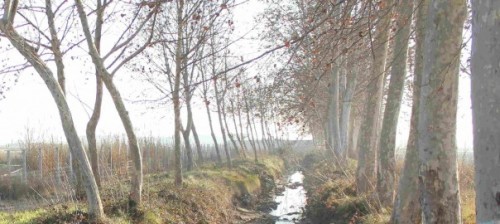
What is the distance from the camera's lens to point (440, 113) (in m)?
4.89

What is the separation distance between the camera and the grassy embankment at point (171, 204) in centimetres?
848

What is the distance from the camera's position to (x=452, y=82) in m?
5.01

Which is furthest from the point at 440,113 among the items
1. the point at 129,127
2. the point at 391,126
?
the point at 129,127

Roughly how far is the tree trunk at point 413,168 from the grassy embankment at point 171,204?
16.1 feet

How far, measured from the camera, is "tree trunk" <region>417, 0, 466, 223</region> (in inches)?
182

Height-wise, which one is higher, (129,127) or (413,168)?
Result: (129,127)

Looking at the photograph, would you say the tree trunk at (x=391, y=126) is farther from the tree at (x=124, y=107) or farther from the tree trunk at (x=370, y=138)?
the tree at (x=124, y=107)

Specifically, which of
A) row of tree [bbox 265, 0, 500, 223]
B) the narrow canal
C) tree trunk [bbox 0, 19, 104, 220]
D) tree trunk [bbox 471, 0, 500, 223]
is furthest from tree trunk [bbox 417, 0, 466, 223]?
the narrow canal

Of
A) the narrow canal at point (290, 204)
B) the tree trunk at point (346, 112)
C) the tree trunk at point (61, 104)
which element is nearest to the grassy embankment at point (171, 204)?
the tree trunk at point (61, 104)

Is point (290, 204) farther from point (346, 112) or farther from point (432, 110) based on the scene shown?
point (432, 110)

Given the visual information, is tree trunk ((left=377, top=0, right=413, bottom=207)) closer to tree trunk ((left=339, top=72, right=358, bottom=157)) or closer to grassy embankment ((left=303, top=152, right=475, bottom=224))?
grassy embankment ((left=303, top=152, right=475, bottom=224))

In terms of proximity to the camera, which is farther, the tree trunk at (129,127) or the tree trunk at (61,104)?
the tree trunk at (129,127)

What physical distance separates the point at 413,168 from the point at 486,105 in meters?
4.71

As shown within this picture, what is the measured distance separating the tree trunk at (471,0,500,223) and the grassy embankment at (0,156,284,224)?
714 cm
